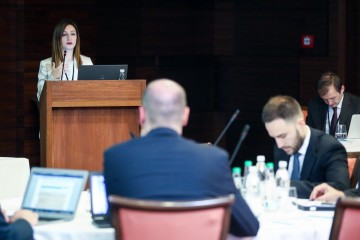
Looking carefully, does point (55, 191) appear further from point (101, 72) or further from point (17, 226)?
point (101, 72)

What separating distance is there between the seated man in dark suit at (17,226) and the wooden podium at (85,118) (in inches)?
87.6

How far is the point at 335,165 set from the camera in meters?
5.59

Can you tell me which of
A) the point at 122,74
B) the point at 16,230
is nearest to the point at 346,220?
the point at 16,230

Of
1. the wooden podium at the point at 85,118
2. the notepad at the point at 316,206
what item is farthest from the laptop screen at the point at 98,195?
the wooden podium at the point at 85,118

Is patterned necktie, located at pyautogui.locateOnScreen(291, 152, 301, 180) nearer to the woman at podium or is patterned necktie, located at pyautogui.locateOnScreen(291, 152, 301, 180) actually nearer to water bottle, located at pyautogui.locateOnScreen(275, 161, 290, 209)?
water bottle, located at pyautogui.locateOnScreen(275, 161, 290, 209)

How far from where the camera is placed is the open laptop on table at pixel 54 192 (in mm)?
4840

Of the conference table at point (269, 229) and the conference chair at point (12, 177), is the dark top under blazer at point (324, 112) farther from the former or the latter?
the conference table at point (269, 229)

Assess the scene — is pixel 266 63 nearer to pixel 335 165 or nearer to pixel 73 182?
pixel 335 165

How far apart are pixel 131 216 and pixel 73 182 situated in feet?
2.80

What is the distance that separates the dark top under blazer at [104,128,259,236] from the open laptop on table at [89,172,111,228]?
50cm

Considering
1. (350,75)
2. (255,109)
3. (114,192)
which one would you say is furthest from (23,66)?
(114,192)

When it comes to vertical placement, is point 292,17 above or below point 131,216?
above

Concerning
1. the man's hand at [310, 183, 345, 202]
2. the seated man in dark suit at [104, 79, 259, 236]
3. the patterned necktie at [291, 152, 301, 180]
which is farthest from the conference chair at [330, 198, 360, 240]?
the patterned necktie at [291, 152, 301, 180]

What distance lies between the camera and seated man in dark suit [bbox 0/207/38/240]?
173 inches
